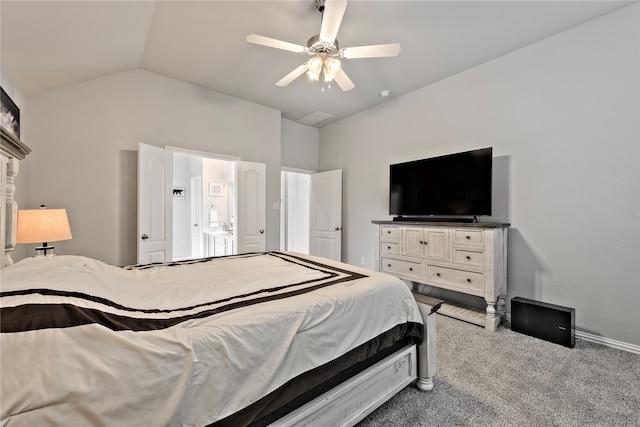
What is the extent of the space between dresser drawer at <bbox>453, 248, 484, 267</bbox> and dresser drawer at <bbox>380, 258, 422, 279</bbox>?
0.46 m

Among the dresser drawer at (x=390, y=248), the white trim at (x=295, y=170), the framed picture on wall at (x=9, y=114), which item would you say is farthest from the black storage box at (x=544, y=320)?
the framed picture on wall at (x=9, y=114)

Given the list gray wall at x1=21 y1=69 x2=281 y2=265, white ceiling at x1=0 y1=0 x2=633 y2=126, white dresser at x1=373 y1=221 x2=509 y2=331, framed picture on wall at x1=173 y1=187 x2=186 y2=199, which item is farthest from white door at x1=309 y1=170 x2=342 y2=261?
framed picture on wall at x1=173 y1=187 x2=186 y2=199

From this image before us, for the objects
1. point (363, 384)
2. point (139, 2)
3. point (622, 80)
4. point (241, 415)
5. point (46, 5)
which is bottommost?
point (363, 384)

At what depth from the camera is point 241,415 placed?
0.96m

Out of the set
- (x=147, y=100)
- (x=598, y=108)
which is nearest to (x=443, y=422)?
(x=598, y=108)

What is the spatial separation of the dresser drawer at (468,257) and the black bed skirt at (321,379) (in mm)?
1464

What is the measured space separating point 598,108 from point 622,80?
25 cm

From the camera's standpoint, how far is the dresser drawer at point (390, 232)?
3.44 meters

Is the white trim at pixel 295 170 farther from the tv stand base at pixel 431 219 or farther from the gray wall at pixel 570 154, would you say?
the gray wall at pixel 570 154

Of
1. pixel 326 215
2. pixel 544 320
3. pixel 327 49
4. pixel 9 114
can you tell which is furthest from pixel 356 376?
pixel 326 215

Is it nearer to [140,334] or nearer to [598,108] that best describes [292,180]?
[598,108]

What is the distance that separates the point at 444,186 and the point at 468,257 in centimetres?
89

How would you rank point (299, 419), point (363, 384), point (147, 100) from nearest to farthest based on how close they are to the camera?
point (299, 419), point (363, 384), point (147, 100)

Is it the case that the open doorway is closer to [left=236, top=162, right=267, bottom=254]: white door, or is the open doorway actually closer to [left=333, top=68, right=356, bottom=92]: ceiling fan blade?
[left=236, top=162, right=267, bottom=254]: white door
